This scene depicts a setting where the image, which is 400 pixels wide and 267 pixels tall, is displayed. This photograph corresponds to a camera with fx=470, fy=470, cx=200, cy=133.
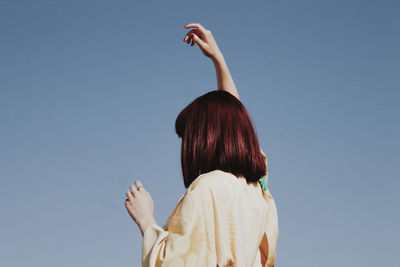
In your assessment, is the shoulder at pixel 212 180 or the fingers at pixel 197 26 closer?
the shoulder at pixel 212 180

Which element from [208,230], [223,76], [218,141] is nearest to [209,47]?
[223,76]

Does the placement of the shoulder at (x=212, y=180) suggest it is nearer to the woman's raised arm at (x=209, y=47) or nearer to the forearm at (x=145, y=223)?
the forearm at (x=145, y=223)

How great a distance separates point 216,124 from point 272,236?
999mm

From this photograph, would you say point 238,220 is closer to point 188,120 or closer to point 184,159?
point 184,159

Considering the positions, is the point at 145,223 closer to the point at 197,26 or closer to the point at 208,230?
the point at 208,230

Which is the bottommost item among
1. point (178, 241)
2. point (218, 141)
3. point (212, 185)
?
point (178, 241)

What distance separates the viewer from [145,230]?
3.11 meters

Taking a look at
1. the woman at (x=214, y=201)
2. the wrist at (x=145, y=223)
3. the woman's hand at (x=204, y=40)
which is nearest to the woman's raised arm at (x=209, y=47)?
the woman's hand at (x=204, y=40)

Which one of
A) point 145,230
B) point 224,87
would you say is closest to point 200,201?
point 145,230

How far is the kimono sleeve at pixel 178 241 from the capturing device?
A: 9.36 feet

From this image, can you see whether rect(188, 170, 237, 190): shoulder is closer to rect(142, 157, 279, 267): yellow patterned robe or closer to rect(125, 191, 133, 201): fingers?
rect(142, 157, 279, 267): yellow patterned robe

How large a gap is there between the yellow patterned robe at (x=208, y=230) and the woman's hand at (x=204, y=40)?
161 cm

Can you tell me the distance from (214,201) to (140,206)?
56cm

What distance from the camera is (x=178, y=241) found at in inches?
114
